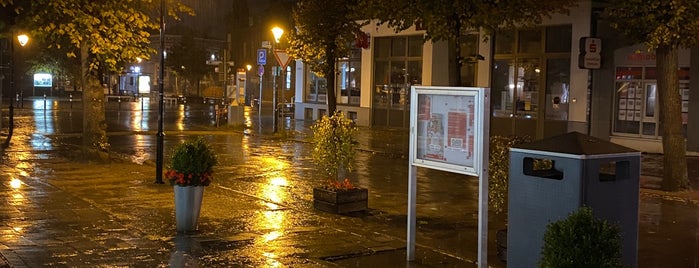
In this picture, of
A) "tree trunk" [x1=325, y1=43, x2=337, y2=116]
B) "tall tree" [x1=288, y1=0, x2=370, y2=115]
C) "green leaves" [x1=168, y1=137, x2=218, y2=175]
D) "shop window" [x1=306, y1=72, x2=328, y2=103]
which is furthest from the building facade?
"green leaves" [x1=168, y1=137, x2=218, y2=175]

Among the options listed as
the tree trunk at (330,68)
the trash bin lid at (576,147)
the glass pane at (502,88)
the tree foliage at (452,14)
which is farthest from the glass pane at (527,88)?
the trash bin lid at (576,147)

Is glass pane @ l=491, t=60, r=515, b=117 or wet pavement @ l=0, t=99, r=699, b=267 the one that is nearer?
wet pavement @ l=0, t=99, r=699, b=267

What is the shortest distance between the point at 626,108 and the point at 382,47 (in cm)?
1318

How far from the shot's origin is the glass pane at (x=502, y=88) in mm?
28073

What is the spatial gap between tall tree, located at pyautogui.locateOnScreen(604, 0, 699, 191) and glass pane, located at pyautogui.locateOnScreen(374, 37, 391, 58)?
19.2 metres

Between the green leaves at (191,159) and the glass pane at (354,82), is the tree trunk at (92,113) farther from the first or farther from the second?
the glass pane at (354,82)

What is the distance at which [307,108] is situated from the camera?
4006cm

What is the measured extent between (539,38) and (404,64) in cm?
799

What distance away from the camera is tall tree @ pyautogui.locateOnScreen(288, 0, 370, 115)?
24.6 metres

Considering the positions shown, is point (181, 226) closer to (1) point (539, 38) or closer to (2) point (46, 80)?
(1) point (539, 38)

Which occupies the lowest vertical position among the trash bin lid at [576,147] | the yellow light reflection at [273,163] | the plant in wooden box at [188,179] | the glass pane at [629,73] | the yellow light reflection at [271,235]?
the yellow light reflection at [271,235]

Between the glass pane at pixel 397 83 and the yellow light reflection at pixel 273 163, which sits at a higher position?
the glass pane at pixel 397 83

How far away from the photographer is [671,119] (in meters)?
15.2

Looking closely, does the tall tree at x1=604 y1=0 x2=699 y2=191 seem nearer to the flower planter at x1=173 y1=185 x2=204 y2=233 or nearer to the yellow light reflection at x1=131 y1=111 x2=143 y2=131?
the flower planter at x1=173 y1=185 x2=204 y2=233
